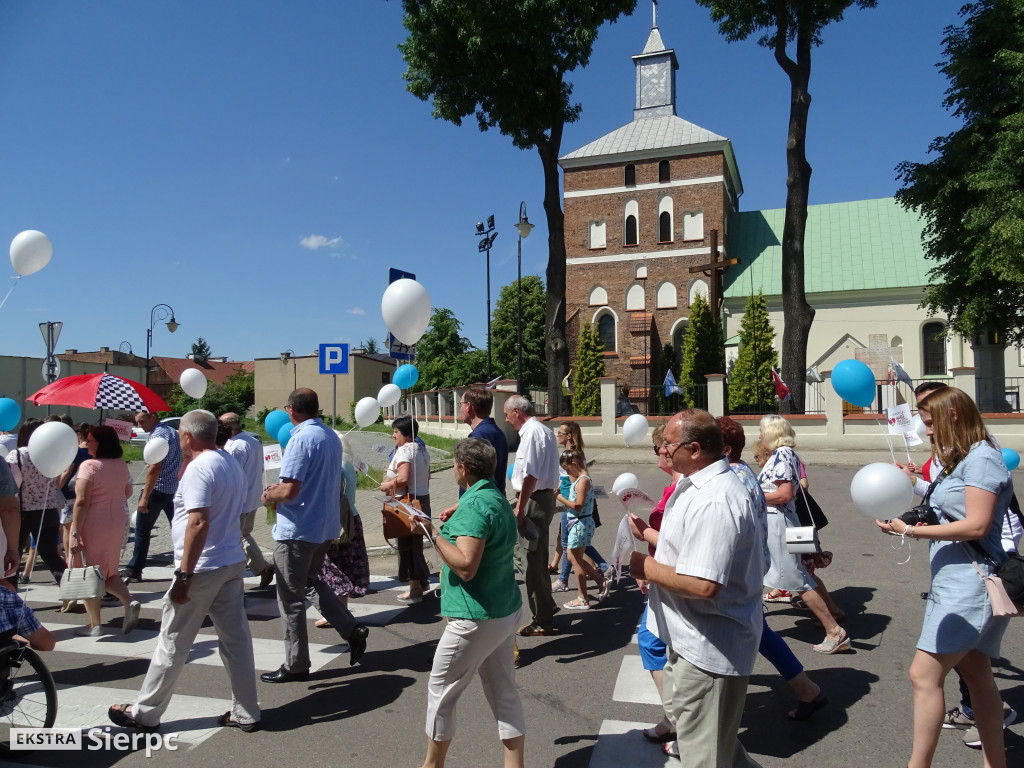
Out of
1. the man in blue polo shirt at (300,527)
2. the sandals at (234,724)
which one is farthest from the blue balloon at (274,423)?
the sandals at (234,724)

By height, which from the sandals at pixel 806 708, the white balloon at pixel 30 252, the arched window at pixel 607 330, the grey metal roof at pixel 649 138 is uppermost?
the grey metal roof at pixel 649 138

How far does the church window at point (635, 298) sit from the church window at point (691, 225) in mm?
3421

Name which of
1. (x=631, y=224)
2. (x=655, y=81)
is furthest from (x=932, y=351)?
(x=655, y=81)

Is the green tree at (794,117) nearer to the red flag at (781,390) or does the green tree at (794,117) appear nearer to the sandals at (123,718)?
the red flag at (781,390)

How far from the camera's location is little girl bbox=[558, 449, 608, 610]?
244 inches

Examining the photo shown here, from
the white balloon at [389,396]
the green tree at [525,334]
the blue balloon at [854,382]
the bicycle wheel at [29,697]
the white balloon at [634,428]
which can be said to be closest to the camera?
the bicycle wheel at [29,697]

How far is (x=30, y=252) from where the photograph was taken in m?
6.59

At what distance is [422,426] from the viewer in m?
34.3

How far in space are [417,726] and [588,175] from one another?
3572cm

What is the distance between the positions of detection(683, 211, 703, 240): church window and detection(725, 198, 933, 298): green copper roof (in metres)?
2.43

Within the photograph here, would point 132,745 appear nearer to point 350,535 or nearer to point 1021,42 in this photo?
point 350,535

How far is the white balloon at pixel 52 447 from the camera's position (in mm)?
5289

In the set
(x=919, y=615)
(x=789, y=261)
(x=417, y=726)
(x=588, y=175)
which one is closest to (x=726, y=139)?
(x=588, y=175)

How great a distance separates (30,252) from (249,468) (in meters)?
2.93
